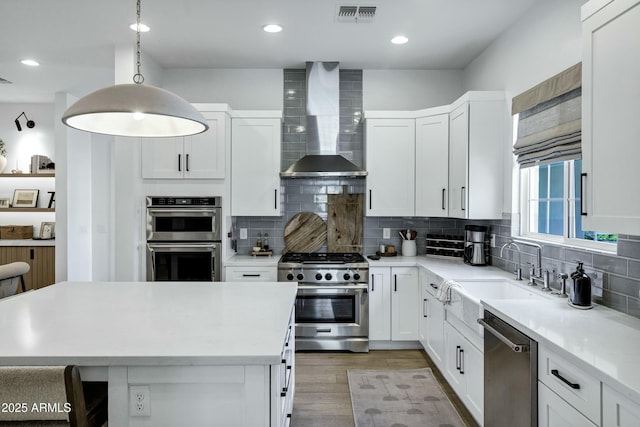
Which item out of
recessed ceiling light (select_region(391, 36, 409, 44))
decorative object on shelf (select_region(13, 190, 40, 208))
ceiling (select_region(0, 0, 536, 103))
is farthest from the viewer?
decorative object on shelf (select_region(13, 190, 40, 208))

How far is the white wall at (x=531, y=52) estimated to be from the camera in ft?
8.70

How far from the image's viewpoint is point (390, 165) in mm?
4270

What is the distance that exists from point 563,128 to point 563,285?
0.96m

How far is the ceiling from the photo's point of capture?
10.2 ft

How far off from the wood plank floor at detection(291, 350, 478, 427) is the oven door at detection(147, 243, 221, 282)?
1210 millimetres

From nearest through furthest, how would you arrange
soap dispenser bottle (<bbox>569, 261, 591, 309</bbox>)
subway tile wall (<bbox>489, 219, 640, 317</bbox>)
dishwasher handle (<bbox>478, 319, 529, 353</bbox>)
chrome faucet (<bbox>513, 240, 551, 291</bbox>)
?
dishwasher handle (<bbox>478, 319, 529, 353</bbox>), subway tile wall (<bbox>489, 219, 640, 317</bbox>), soap dispenser bottle (<bbox>569, 261, 591, 309</bbox>), chrome faucet (<bbox>513, 240, 551, 291</bbox>)

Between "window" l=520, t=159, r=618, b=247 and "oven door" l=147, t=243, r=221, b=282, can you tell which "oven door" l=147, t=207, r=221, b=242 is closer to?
"oven door" l=147, t=243, r=221, b=282

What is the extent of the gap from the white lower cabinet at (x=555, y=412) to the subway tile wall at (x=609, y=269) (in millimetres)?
727

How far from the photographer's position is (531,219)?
10.8ft

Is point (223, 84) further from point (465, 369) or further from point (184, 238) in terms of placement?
point (465, 369)

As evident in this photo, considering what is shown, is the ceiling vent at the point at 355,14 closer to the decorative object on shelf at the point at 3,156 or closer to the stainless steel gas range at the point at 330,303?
the stainless steel gas range at the point at 330,303

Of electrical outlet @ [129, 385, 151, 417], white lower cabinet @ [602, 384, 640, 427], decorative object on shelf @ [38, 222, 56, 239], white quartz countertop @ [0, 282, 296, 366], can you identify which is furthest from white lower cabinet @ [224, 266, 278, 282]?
decorative object on shelf @ [38, 222, 56, 239]

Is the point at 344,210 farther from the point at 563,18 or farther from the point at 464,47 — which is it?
the point at 563,18

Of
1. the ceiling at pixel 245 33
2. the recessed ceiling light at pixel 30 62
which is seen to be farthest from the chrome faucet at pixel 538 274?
the recessed ceiling light at pixel 30 62
